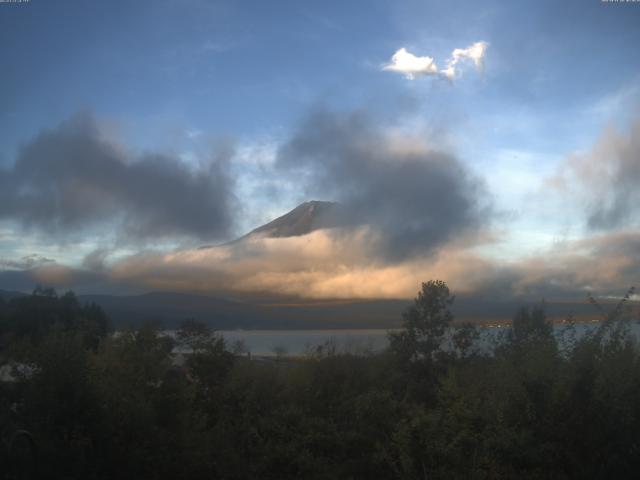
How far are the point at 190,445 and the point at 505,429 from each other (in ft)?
23.8

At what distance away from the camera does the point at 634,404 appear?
12.2 meters

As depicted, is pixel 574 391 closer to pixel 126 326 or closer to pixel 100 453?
pixel 100 453

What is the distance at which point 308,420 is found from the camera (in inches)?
627

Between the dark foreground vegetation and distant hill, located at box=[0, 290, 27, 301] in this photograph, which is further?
distant hill, located at box=[0, 290, 27, 301]

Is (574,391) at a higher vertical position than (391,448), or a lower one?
higher

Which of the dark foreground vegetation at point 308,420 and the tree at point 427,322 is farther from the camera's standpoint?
the tree at point 427,322

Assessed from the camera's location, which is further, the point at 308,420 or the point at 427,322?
the point at 427,322

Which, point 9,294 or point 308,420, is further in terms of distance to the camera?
point 9,294

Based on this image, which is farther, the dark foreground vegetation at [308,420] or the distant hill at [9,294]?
the distant hill at [9,294]

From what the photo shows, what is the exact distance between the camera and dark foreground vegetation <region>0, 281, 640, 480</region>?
36.7ft

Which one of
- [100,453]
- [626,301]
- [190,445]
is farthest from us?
[626,301]

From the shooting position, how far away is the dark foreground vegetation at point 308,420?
440 inches

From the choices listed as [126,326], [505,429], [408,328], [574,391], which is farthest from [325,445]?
[408,328]

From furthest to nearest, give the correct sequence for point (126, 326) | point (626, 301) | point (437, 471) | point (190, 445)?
point (126, 326) → point (626, 301) → point (190, 445) → point (437, 471)
